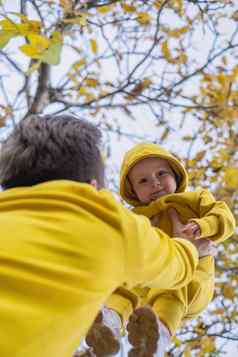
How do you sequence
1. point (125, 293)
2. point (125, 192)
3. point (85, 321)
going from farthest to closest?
point (125, 192) < point (125, 293) < point (85, 321)

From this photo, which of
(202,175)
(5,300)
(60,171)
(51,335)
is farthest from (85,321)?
(202,175)

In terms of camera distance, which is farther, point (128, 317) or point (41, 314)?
point (128, 317)

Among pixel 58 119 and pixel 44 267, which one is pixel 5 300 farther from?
pixel 58 119

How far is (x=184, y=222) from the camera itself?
2693 millimetres

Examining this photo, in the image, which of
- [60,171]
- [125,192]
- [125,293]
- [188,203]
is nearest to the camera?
[60,171]

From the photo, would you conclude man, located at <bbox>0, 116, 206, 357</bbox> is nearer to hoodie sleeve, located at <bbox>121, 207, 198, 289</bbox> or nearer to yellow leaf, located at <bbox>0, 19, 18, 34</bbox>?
hoodie sleeve, located at <bbox>121, 207, 198, 289</bbox>

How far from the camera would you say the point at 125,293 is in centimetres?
240

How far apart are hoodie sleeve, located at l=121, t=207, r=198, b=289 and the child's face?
109cm

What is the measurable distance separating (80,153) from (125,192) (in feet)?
4.58

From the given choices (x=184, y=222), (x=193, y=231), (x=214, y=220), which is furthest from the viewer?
(x=184, y=222)

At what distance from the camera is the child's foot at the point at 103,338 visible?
211cm

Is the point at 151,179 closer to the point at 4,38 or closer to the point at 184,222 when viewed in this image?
the point at 184,222

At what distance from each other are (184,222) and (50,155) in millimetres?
1309

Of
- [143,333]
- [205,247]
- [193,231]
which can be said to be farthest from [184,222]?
[143,333]
